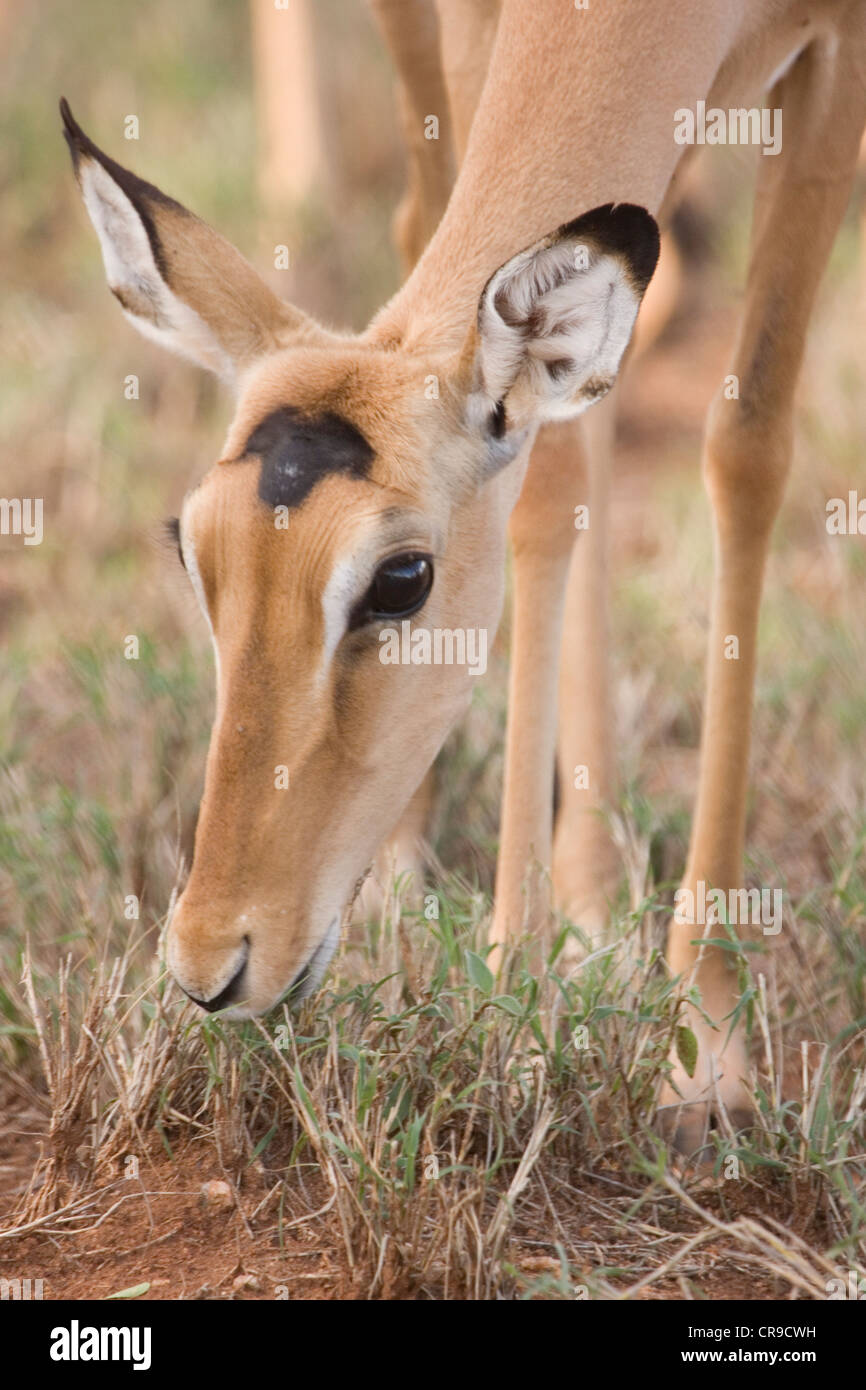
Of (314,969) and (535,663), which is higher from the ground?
(535,663)

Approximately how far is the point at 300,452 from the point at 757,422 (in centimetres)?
189

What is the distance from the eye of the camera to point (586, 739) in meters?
5.57

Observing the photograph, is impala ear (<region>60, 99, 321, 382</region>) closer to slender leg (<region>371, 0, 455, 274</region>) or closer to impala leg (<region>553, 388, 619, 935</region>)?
impala leg (<region>553, 388, 619, 935</region>)

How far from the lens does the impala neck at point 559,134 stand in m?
4.14

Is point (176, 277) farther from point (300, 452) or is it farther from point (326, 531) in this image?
point (326, 531)

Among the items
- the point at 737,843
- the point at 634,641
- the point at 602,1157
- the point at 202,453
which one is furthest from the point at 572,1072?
the point at 202,453

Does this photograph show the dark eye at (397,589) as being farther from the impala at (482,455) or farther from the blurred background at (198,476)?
the blurred background at (198,476)

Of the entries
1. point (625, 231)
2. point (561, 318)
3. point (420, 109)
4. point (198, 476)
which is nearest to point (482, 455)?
point (561, 318)

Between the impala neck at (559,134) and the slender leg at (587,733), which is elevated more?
the impala neck at (559,134)

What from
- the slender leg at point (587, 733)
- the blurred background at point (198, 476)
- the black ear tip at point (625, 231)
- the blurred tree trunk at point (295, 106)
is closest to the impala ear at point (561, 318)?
the black ear tip at point (625, 231)

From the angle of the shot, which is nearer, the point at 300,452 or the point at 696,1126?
the point at 300,452

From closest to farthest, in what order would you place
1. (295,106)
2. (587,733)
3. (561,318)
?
1. (561,318)
2. (587,733)
3. (295,106)

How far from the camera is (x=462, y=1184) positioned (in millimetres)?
3791

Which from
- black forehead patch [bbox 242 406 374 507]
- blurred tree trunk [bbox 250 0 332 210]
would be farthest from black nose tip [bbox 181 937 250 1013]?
blurred tree trunk [bbox 250 0 332 210]
